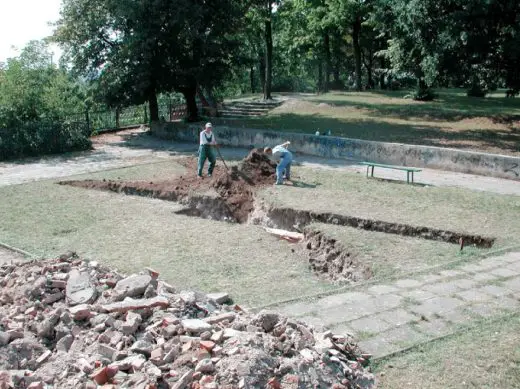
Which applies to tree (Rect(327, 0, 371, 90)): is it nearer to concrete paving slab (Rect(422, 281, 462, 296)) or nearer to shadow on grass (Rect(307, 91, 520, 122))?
shadow on grass (Rect(307, 91, 520, 122))

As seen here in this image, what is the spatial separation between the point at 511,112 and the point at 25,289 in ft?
78.6

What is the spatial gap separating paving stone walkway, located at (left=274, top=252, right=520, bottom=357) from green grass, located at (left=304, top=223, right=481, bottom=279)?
2.14ft

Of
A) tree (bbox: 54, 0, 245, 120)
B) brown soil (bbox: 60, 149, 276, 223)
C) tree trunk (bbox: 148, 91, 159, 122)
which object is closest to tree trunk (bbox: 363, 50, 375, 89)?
tree (bbox: 54, 0, 245, 120)

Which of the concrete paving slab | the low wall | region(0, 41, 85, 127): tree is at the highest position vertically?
region(0, 41, 85, 127): tree

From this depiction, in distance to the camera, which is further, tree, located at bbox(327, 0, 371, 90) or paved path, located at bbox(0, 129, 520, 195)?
tree, located at bbox(327, 0, 371, 90)

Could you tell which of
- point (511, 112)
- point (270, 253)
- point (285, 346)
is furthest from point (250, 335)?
point (511, 112)

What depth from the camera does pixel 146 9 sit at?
2461 centimetres

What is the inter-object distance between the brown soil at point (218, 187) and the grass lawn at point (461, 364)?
334 inches

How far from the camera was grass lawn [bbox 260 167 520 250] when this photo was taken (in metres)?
12.0

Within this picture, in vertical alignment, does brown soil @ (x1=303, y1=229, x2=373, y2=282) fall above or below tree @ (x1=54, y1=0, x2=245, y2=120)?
below

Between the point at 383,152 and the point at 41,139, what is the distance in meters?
13.0

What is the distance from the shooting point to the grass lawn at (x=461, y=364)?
19.4 feet

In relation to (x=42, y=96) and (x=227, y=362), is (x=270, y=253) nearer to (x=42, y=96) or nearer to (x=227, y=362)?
(x=227, y=362)

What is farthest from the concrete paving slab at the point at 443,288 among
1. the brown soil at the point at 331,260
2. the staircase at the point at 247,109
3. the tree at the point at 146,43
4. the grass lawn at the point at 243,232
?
the staircase at the point at 247,109
